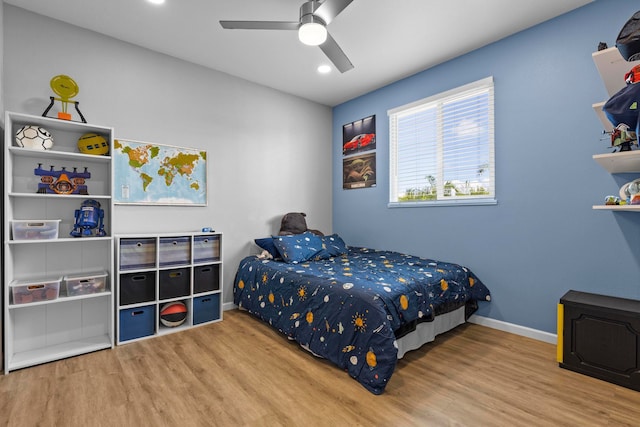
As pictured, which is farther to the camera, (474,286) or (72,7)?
(474,286)

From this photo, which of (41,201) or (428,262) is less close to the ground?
Result: (41,201)

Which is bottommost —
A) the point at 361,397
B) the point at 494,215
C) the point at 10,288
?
the point at 361,397

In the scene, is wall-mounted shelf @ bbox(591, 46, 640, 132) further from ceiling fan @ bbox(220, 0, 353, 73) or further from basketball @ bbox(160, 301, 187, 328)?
basketball @ bbox(160, 301, 187, 328)

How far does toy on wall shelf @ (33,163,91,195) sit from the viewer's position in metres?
2.40

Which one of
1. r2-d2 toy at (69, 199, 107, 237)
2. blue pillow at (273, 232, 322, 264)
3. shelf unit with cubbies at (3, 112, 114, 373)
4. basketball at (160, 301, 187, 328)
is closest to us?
shelf unit with cubbies at (3, 112, 114, 373)

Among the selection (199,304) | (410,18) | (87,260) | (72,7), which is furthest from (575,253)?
(72,7)

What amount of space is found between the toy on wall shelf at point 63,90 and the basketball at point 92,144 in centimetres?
14

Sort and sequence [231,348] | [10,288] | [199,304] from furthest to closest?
[199,304] → [231,348] → [10,288]

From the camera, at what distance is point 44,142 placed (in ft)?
7.64

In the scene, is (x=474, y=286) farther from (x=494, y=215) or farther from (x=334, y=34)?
(x=334, y=34)

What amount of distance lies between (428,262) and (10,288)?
346 cm

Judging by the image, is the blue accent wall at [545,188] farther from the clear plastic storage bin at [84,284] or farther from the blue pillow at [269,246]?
the clear plastic storage bin at [84,284]

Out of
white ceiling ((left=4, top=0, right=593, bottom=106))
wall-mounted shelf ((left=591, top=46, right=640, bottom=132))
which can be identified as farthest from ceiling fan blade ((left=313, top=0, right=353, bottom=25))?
wall-mounted shelf ((left=591, top=46, right=640, bottom=132))

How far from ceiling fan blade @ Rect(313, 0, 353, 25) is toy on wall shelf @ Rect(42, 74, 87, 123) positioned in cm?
203
